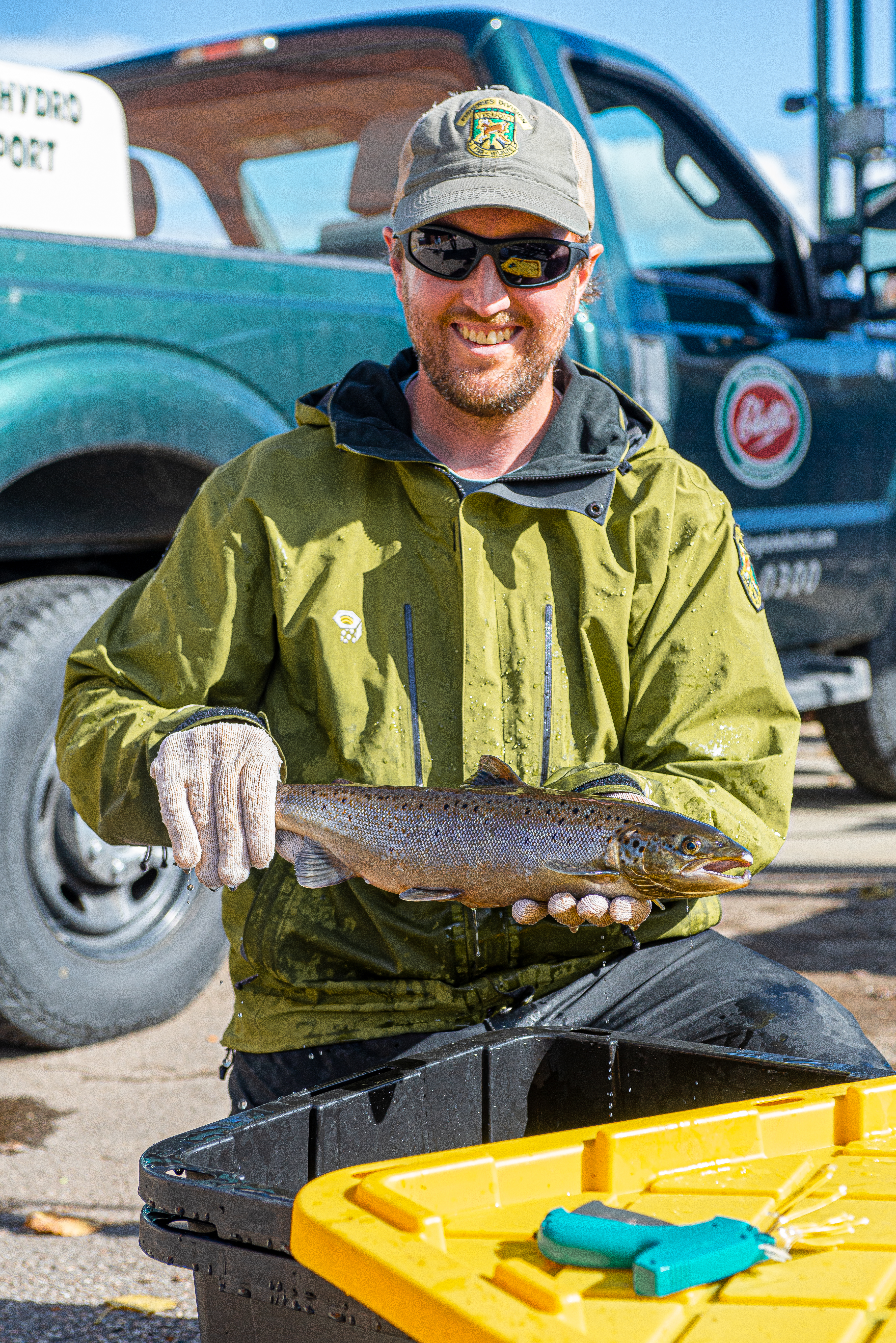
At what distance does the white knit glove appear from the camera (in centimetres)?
209

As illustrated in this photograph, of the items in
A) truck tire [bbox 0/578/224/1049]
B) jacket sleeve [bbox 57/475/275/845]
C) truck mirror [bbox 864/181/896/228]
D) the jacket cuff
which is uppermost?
truck mirror [bbox 864/181/896/228]

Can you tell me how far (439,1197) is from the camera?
1.54 m

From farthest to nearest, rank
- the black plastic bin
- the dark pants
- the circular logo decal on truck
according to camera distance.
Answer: the circular logo decal on truck
the dark pants
the black plastic bin

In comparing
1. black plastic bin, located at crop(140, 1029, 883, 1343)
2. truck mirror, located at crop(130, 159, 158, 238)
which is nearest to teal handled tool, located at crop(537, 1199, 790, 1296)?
black plastic bin, located at crop(140, 1029, 883, 1343)

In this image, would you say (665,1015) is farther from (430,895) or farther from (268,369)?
(268,369)

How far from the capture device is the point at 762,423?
5109 millimetres

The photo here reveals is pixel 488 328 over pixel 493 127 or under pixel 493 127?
under

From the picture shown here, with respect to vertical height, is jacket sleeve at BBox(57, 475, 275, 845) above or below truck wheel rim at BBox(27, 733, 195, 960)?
above

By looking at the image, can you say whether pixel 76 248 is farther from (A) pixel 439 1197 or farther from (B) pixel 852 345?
(B) pixel 852 345

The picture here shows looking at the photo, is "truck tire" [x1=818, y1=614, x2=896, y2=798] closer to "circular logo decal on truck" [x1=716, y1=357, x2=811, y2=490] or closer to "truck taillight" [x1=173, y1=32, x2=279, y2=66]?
"circular logo decal on truck" [x1=716, y1=357, x2=811, y2=490]

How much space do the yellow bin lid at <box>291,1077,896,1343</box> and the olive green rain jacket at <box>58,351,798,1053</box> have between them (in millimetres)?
691

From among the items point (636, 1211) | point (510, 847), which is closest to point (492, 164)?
point (510, 847)

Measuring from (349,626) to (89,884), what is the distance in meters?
1.79

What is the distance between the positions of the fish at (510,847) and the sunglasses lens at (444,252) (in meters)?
0.94
